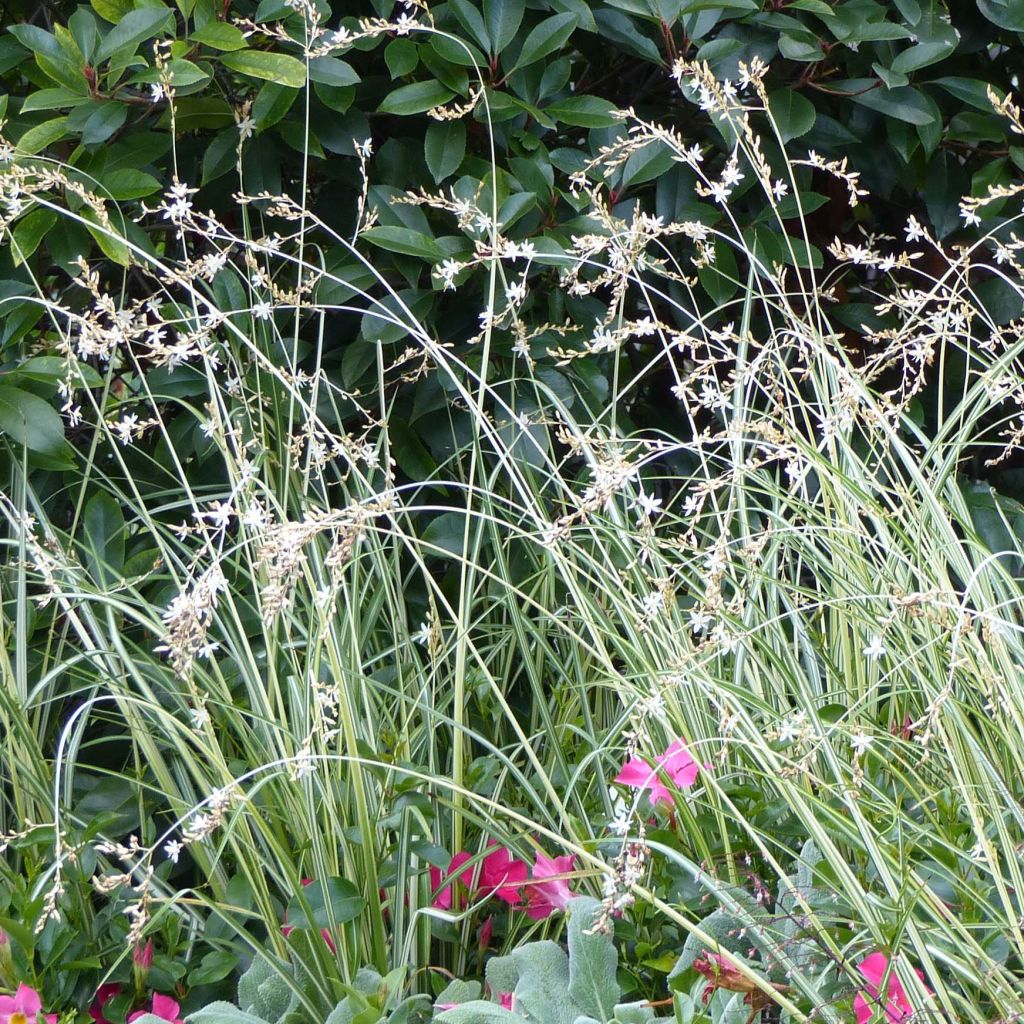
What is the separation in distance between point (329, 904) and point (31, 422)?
0.81m

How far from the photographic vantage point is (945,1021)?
0.87 meters

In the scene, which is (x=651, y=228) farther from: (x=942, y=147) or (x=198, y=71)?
(x=942, y=147)

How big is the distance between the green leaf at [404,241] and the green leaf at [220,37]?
0.29m

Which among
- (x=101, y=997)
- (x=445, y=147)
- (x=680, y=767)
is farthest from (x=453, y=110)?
(x=101, y=997)

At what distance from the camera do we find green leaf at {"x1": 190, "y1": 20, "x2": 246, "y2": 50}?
1.49 meters

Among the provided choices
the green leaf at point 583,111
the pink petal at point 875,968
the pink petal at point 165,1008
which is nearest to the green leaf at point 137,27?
the green leaf at point 583,111

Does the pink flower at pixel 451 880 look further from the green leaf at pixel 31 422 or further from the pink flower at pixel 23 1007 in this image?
the green leaf at pixel 31 422

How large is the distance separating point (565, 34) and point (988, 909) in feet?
4.05

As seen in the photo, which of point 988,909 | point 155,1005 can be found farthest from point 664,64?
point 155,1005

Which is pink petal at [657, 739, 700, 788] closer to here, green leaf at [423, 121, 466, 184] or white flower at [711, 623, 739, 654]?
white flower at [711, 623, 739, 654]

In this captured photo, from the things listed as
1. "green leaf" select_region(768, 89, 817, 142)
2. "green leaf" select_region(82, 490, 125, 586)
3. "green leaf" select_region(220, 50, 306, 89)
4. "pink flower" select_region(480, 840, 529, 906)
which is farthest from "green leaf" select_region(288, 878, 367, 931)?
"green leaf" select_region(768, 89, 817, 142)

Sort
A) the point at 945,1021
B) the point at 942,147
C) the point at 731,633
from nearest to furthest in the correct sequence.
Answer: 1. the point at 945,1021
2. the point at 731,633
3. the point at 942,147

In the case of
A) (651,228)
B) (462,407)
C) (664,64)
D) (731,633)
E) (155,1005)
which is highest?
(664,64)

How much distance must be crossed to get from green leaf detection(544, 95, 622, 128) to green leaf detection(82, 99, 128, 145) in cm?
60
